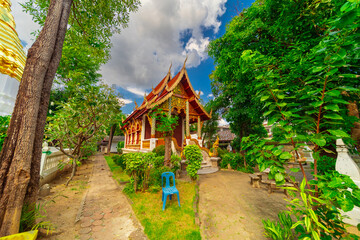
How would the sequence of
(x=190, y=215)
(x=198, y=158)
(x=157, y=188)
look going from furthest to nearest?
(x=198, y=158), (x=157, y=188), (x=190, y=215)

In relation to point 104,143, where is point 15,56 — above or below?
above

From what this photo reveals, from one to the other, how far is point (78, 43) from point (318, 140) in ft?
32.0

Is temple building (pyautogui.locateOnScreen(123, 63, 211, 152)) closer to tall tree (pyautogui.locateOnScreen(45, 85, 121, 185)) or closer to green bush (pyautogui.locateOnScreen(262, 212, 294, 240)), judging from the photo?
tall tree (pyautogui.locateOnScreen(45, 85, 121, 185))

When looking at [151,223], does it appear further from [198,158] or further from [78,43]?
[78,43]

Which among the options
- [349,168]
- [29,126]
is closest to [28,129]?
[29,126]

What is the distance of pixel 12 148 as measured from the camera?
2.55m

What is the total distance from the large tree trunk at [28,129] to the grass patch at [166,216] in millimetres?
2411

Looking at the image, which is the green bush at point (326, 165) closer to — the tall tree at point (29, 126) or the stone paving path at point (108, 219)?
the stone paving path at point (108, 219)

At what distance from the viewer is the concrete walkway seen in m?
3.14

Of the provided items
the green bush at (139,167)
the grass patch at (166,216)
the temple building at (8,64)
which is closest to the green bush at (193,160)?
the grass patch at (166,216)

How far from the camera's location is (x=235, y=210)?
4.14 m

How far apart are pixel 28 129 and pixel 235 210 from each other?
5519 mm

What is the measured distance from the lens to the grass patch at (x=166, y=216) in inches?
119

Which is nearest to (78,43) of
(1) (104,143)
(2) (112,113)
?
(2) (112,113)
